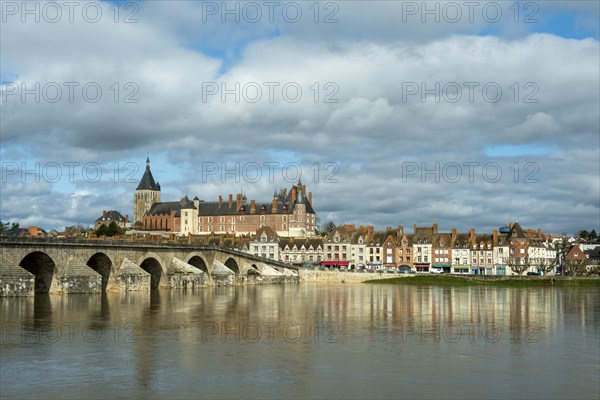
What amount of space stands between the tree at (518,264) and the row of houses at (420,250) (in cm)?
15

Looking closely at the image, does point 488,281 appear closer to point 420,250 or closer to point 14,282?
point 420,250

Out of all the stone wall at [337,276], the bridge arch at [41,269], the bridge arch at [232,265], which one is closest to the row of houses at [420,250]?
the stone wall at [337,276]

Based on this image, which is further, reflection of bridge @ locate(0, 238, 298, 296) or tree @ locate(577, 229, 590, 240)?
tree @ locate(577, 229, 590, 240)

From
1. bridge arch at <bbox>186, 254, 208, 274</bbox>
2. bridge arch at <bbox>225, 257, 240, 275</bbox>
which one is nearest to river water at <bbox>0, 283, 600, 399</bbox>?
bridge arch at <bbox>186, 254, 208, 274</bbox>

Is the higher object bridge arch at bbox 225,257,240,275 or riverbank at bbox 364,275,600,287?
bridge arch at bbox 225,257,240,275

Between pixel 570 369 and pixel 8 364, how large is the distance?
56.0 feet

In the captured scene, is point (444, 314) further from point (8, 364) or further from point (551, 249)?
point (551, 249)

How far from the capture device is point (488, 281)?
266ft

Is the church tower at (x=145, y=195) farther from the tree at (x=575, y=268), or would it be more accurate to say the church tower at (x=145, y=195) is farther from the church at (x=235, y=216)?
the tree at (x=575, y=268)

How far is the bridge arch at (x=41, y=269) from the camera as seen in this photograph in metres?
48.7

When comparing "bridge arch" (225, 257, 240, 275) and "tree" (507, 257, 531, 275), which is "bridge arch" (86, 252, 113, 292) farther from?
"tree" (507, 257, 531, 275)

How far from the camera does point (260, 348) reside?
23.7 m

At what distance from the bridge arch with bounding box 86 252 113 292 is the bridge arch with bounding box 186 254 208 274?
13.0m

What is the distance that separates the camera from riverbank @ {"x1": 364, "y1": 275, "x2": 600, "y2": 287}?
78938 mm
